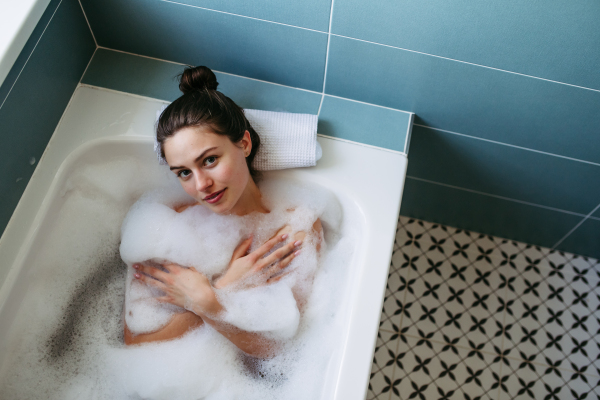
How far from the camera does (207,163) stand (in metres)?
1.14

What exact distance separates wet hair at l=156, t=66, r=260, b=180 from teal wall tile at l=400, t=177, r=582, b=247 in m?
0.75

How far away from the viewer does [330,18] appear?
48.1 inches

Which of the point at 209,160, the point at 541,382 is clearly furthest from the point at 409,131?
the point at 541,382

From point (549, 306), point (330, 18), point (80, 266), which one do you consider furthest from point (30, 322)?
point (549, 306)

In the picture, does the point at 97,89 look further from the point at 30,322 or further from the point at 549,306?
the point at 549,306

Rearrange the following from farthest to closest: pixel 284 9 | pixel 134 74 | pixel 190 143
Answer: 1. pixel 134 74
2. pixel 284 9
3. pixel 190 143

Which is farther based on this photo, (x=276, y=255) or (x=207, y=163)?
(x=276, y=255)

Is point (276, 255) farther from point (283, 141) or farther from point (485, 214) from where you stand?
point (485, 214)

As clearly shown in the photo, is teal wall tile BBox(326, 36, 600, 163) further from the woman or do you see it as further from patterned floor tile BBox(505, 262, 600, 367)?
patterned floor tile BBox(505, 262, 600, 367)

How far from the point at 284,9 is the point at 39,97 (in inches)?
25.8

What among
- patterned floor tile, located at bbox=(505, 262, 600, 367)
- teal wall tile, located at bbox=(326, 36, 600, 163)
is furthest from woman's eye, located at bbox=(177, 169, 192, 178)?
patterned floor tile, located at bbox=(505, 262, 600, 367)

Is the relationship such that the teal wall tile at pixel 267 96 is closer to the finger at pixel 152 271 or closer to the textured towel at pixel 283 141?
the textured towel at pixel 283 141

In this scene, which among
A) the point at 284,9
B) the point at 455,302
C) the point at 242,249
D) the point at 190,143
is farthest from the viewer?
the point at 455,302

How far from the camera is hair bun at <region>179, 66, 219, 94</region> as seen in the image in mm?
1191
